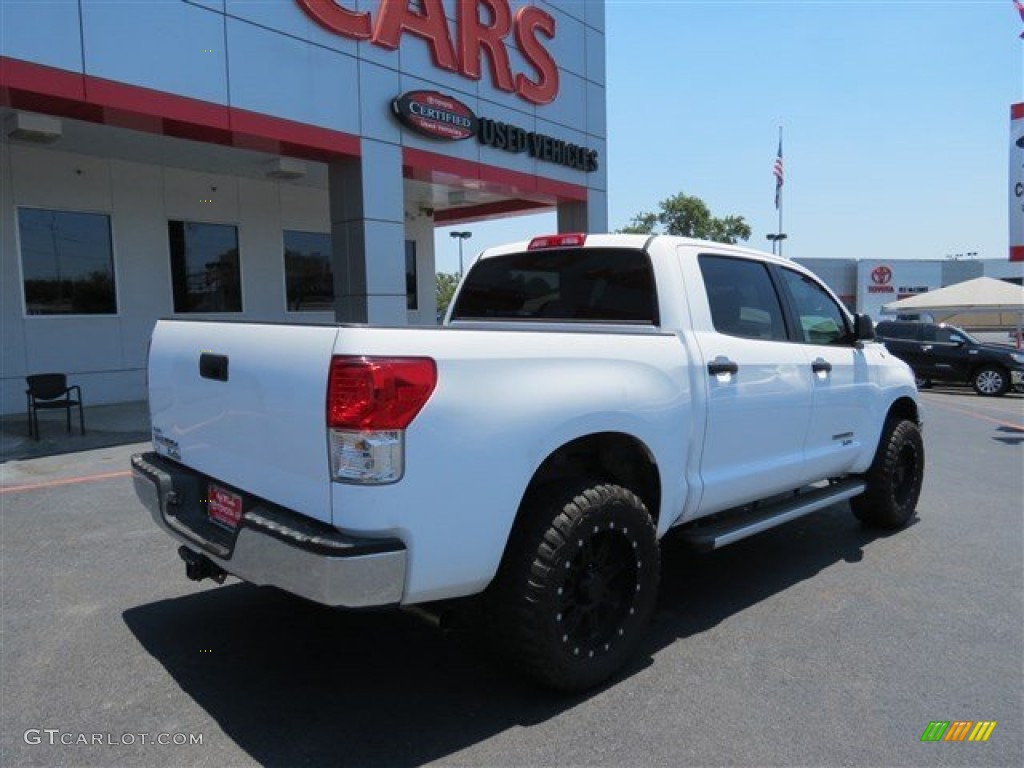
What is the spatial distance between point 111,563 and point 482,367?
11.4 ft

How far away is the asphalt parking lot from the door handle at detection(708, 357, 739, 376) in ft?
4.34

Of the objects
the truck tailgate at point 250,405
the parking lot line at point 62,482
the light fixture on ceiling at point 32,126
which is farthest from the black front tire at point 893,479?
the light fixture on ceiling at point 32,126

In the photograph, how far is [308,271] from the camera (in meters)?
16.6

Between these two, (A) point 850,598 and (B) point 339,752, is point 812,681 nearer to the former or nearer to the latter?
(A) point 850,598

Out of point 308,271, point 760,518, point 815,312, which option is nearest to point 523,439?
point 760,518

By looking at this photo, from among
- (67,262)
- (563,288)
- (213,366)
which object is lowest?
(213,366)

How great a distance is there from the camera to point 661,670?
3.46 metres

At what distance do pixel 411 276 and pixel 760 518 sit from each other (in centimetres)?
1667

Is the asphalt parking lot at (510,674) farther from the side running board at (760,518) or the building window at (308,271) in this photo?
the building window at (308,271)

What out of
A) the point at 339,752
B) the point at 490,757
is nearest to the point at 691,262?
the point at 490,757

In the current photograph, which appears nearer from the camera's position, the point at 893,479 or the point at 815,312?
the point at 815,312

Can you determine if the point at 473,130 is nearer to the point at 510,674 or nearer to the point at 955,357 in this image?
the point at 510,674

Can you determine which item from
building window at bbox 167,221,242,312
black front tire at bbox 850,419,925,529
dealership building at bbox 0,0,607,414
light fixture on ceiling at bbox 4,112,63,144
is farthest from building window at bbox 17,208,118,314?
black front tire at bbox 850,419,925,529

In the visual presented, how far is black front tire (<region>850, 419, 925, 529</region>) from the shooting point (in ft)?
18.1
